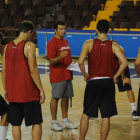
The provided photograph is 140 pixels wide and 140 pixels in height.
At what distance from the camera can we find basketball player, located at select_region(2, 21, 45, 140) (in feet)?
16.1

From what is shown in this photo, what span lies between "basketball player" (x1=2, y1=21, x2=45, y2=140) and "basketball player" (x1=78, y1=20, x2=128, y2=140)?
2.46ft

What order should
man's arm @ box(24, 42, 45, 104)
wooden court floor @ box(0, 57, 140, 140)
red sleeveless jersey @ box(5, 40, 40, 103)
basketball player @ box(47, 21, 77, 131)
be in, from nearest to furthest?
man's arm @ box(24, 42, 45, 104) → red sleeveless jersey @ box(5, 40, 40, 103) → wooden court floor @ box(0, 57, 140, 140) → basketball player @ box(47, 21, 77, 131)

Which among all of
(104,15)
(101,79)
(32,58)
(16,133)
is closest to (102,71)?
(101,79)

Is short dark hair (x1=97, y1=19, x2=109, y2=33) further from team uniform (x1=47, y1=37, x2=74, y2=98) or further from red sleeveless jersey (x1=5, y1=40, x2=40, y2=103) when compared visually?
team uniform (x1=47, y1=37, x2=74, y2=98)

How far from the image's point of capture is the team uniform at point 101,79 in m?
5.32

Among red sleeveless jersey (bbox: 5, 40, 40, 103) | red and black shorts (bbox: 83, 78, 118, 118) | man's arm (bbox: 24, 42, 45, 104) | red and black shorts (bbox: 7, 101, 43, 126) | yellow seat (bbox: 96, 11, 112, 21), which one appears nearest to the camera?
man's arm (bbox: 24, 42, 45, 104)

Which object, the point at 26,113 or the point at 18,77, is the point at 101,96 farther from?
the point at 18,77

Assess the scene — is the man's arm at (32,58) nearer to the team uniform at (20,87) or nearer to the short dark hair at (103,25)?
the team uniform at (20,87)

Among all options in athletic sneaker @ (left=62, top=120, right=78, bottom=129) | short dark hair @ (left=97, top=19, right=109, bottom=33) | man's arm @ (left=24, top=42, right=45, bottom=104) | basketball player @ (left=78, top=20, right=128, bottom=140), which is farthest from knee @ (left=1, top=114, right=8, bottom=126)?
short dark hair @ (left=97, top=19, right=109, bottom=33)

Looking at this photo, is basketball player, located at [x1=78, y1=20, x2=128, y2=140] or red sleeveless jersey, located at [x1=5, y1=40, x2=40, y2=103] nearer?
red sleeveless jersey, located at [x1=5, y1=40, x2=40, y2=103]

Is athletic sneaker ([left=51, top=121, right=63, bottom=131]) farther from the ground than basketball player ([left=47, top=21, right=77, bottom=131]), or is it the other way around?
basketball player ([left=47, top=21, right=77, bottom=131])

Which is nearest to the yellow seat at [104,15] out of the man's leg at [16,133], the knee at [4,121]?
the knee at [4,121]

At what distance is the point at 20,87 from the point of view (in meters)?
4.99

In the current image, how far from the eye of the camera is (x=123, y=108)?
8273mm
